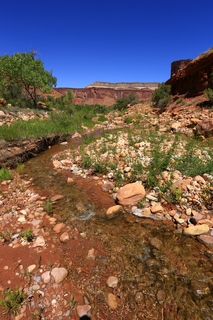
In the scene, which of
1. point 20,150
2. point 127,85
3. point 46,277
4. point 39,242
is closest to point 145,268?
point 46,277

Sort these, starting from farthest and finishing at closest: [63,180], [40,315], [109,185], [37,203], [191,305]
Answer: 1. [63,180]
2. [109,185]
3. [37,203]
4. [191,305]
5. [40,315]

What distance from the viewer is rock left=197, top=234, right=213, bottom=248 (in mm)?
3471

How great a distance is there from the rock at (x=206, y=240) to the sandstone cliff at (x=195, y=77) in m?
21.0

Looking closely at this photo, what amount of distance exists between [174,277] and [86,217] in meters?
2.18

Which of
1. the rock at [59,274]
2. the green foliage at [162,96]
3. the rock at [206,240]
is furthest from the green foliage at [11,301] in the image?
the green foliage at [162,96]

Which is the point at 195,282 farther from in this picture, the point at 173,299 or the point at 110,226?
the point at 110,226

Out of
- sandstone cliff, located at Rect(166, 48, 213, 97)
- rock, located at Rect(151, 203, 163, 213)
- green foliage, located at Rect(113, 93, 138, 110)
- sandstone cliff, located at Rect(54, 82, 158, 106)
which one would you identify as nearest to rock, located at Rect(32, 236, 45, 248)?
rock, located at Rect(151, 203, 163, 213)

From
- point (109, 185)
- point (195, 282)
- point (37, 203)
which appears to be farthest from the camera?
point (109, 185)

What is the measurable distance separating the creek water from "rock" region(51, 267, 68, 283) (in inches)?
6.9

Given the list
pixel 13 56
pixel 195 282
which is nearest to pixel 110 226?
pixel 195 282

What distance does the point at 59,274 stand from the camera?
2.78 m

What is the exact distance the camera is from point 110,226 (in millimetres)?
4004

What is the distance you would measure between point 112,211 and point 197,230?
1911 mm

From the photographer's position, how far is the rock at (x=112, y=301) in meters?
2.43
